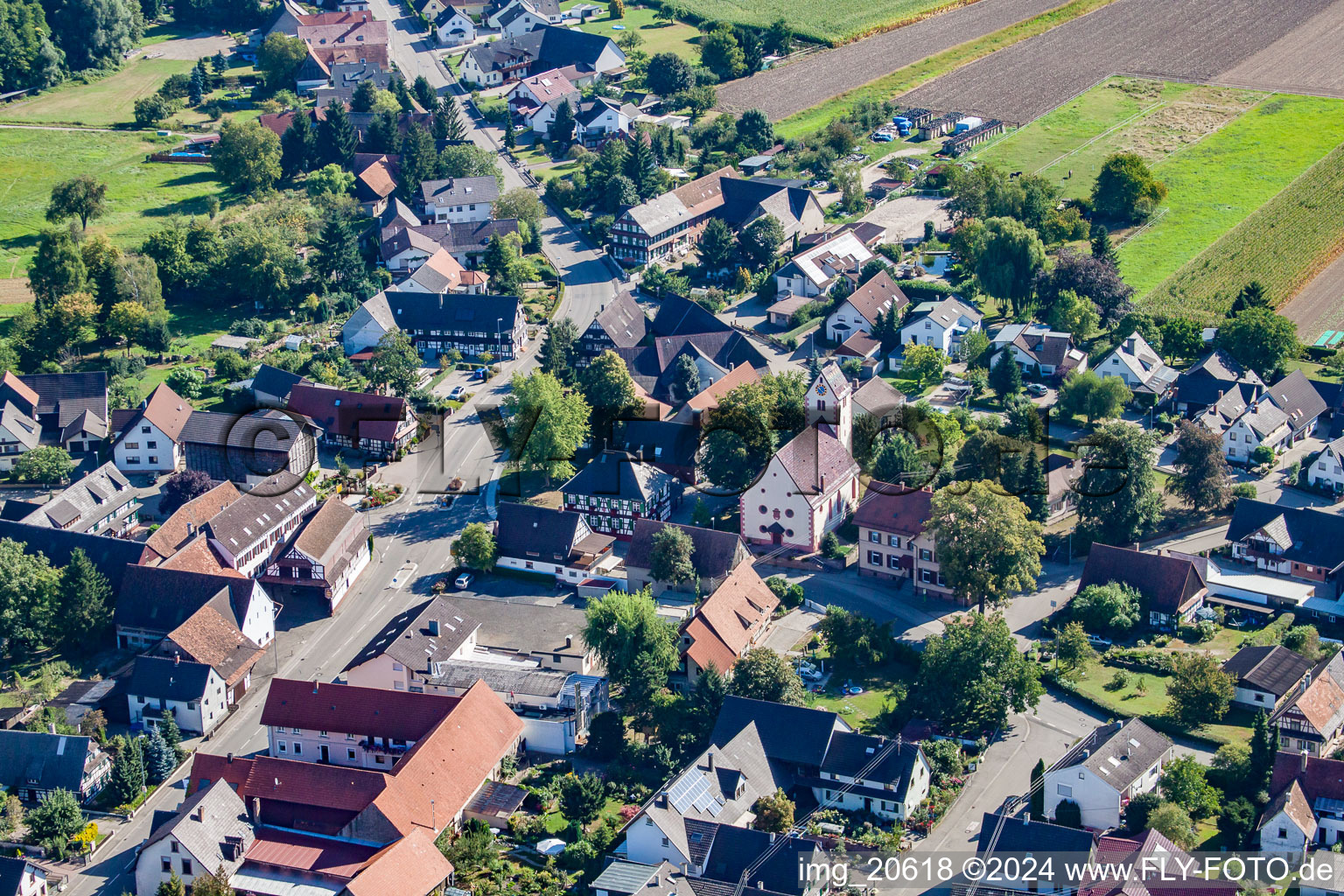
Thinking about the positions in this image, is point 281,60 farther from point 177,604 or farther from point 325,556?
point 177,604

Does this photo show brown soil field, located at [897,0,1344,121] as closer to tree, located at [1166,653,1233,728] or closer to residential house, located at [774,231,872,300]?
residential house, located at [774,231,872,300]

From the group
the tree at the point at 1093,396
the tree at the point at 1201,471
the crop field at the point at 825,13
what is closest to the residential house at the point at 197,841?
the tree at the point at 1201,471

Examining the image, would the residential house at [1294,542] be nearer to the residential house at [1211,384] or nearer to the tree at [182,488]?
the residential house at [1211,384]

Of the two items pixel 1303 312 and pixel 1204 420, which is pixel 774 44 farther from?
pixel 1204 420

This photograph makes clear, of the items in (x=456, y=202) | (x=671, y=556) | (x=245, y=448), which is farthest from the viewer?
(x=456, y=202)

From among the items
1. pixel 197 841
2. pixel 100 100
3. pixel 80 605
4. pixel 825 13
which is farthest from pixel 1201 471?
pixel 100 100

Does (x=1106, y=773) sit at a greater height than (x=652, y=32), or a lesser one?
lesser

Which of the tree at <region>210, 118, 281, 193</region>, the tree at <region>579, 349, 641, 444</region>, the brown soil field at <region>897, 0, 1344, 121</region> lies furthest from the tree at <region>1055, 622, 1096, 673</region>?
the tree at <region>210, 118, 281, 193</region>
